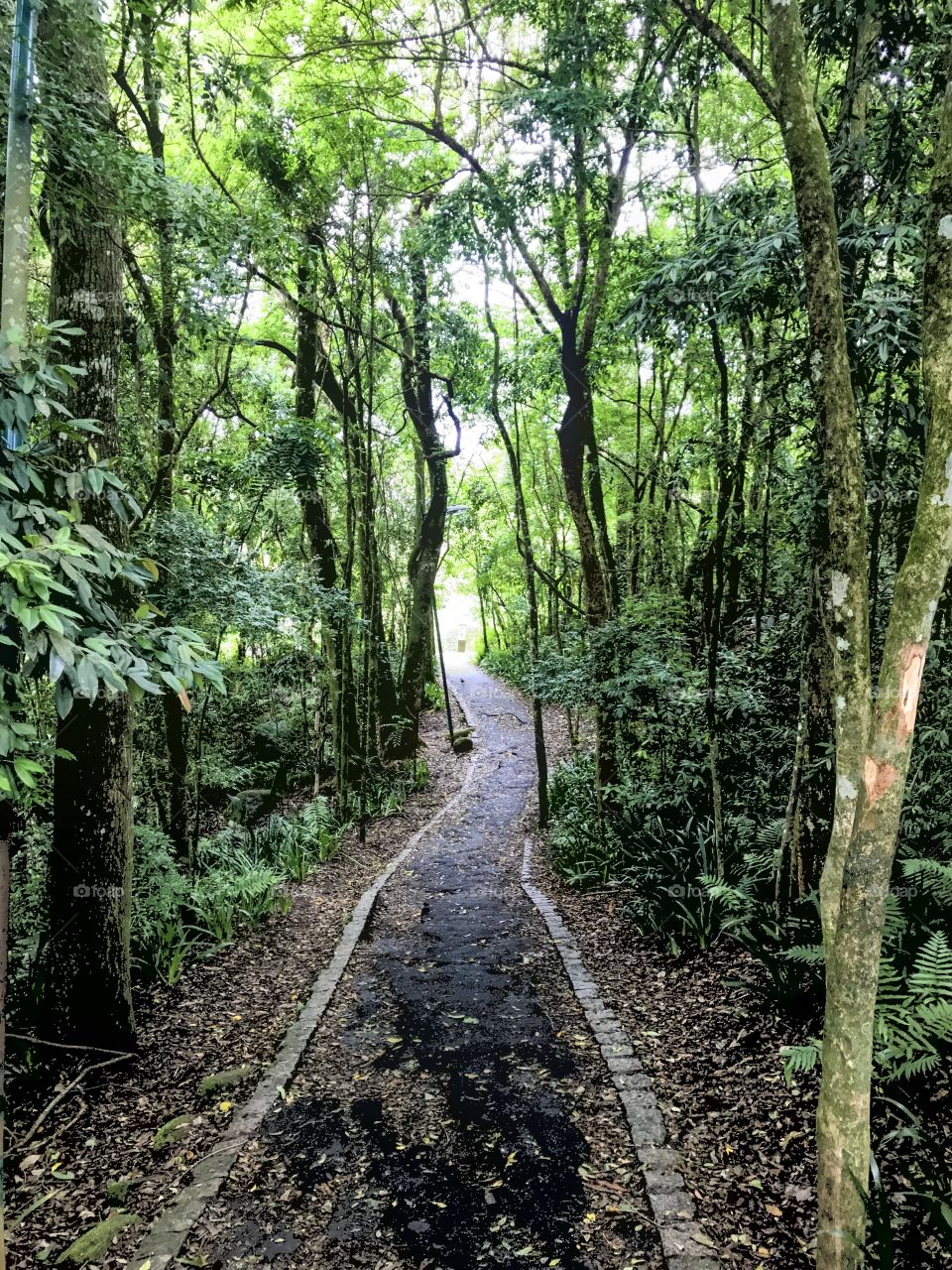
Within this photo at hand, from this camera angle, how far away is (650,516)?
10.3 meters

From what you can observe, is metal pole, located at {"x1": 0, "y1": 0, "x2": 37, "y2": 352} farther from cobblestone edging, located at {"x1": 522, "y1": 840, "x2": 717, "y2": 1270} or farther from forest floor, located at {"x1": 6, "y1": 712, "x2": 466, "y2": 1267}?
cobblestone edging, located at {"x1": 522, "y1": 840, "x2": 717, "y2": 1270}

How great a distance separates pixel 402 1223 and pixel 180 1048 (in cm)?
219

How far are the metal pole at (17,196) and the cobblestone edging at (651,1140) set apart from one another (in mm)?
4342

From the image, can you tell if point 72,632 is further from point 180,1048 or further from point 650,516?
point 650,516

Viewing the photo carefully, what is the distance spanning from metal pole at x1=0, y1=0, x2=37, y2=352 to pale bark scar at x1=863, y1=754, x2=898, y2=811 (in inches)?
127

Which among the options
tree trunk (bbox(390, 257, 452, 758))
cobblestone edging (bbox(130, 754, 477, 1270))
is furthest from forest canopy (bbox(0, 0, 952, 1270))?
tree trunk (bbox(390, 257, 452, 758))

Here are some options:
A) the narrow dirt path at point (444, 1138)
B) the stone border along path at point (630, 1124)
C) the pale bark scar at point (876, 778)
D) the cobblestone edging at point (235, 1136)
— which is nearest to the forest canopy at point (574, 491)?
the pale bark scar at point (876, 778)

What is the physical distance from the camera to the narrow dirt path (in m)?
2.95

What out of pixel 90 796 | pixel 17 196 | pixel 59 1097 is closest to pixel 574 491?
pixel 90 796

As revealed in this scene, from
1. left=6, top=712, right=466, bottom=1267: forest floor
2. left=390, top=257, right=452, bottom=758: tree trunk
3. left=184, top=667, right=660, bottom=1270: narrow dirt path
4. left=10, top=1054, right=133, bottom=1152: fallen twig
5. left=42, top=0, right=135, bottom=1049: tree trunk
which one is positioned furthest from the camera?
left=390, top=257, right=452, bottom=758: tree trunk

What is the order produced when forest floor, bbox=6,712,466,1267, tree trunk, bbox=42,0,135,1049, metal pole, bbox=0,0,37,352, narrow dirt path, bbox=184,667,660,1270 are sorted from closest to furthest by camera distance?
metal pole, bbox=0,0,37,352 < narrow dirt path, bbox=184,667,660,1270 < forest floor, bbox=6,712,466,1267 < tree trunk, bbox=42,0,135,1049

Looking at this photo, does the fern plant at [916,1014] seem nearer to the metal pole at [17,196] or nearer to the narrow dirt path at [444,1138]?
the narrow dirt path at [444,1138]

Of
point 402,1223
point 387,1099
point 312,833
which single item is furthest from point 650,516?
point 402,1223

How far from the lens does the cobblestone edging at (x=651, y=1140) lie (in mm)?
2818
